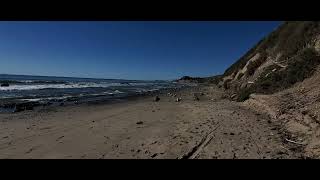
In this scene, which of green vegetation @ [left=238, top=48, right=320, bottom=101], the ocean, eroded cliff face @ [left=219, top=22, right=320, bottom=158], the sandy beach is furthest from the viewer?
the ocean

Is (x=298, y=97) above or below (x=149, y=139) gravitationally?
above

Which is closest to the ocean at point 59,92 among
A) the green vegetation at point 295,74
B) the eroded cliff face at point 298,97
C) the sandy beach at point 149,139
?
the sandy beach at point 149,139

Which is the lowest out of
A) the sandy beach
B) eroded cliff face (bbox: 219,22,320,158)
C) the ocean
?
the ocean

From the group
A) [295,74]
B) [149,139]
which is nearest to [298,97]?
[295,74]

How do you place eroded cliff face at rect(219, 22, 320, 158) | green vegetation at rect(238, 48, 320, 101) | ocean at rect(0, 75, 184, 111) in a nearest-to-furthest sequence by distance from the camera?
eroded cliff face at rect(219, 22, 320, 158) < green vegetation at rect(238, 48, 320, 101) < ocean at rect(0, 75, 184, 111)

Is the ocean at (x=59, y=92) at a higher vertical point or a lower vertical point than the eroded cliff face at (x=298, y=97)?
lower

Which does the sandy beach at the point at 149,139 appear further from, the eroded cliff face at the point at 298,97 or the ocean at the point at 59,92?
the ocean at the point at 59,92

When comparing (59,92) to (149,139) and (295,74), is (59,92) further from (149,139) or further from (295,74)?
(149,139)

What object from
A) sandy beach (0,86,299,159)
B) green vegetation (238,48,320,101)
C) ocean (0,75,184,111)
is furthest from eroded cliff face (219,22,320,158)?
ocean (0,75,184,111)

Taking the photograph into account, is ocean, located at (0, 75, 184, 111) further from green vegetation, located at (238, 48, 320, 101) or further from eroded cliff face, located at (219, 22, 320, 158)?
eroded cliff face, located at (219, 22, 320, 158)

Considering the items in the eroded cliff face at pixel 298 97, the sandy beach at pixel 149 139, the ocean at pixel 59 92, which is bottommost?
the ocean at pixel 59 92
